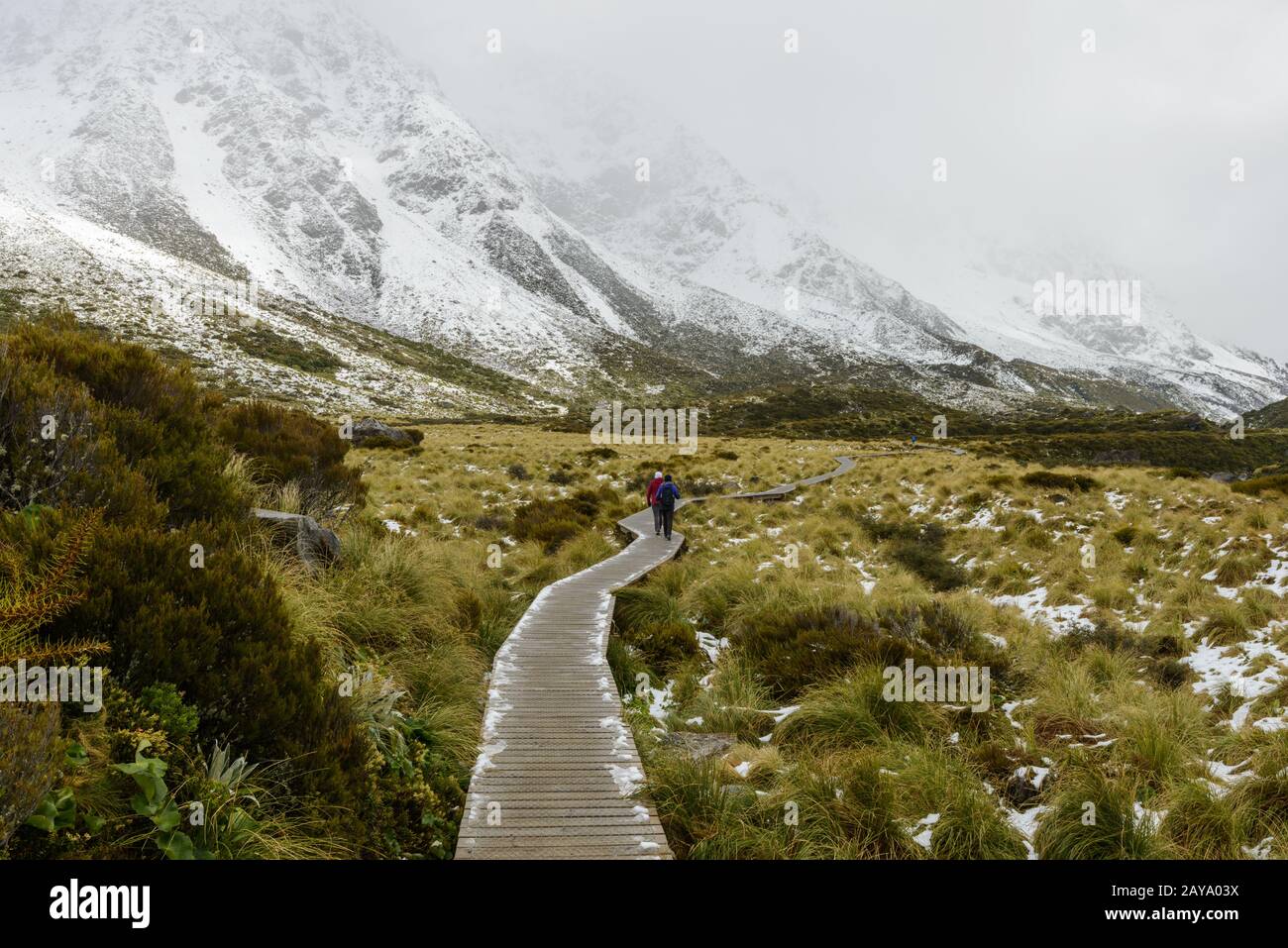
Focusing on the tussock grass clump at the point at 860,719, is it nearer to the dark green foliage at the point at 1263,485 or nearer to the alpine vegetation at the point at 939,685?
the alpine vegetation at the point at 939,685

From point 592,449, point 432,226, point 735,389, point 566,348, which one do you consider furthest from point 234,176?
point 592,449

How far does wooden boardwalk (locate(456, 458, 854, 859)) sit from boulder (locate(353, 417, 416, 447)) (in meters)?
27.8

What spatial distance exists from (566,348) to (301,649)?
137 metres

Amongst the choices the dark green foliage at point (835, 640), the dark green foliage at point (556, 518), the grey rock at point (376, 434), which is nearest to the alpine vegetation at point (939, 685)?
the dark green foliage at point (835, 640)

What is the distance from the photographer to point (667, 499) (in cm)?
1630

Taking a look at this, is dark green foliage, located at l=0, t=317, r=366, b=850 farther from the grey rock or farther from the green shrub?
the grey rock

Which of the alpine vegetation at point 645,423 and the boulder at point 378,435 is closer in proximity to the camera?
the boulder at point 378,435

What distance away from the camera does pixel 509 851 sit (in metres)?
4.18

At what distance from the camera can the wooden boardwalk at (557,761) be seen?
4344 millimetres

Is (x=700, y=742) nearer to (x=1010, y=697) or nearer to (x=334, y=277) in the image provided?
(x=1010, y=697)

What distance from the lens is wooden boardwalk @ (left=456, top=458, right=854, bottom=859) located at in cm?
434

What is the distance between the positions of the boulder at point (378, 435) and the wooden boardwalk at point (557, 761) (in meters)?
27.8

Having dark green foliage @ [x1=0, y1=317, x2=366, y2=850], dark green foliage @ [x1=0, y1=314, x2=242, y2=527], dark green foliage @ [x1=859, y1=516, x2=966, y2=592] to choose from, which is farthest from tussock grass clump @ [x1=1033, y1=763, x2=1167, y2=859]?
dark green foliage @ [x1=859, y1=516, x2=966, y2=592]

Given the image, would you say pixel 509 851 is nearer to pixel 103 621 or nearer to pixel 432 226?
pixel 103 621
